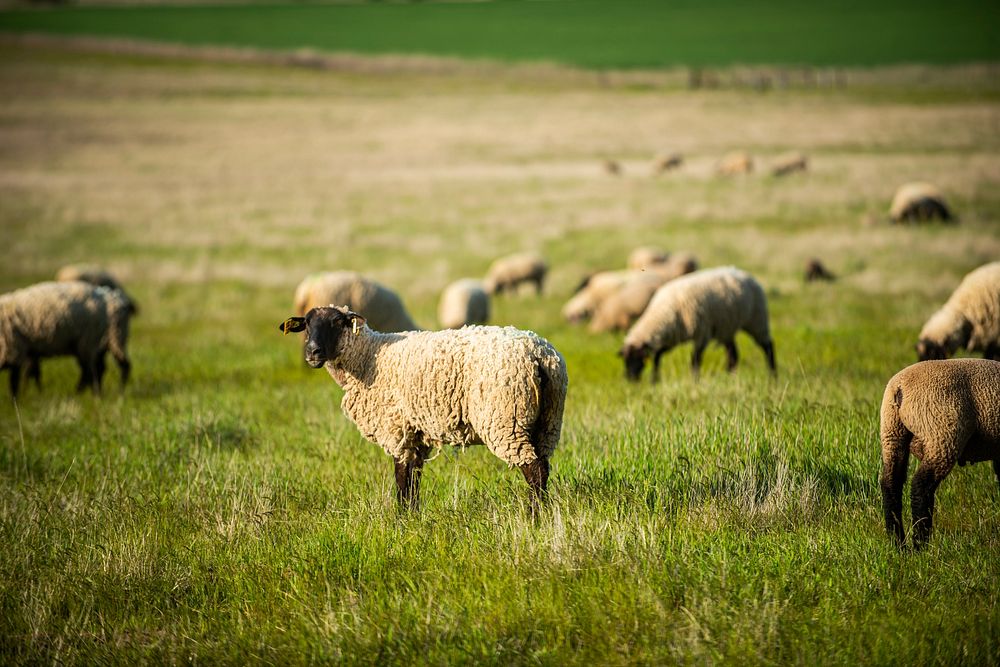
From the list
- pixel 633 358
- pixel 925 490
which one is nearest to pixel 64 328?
pixel 633 358

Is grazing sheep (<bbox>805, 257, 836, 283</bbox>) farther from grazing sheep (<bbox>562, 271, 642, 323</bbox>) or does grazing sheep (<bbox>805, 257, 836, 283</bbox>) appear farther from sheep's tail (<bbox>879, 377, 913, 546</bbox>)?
sheep's tail (<bbox>879, 377, 913, 546</bbox>)

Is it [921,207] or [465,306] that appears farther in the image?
[921,207]

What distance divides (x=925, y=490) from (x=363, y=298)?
33.3 ft

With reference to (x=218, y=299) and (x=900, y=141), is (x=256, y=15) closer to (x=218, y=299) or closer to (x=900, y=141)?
(x=900, y=141)

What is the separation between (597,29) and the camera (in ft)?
411

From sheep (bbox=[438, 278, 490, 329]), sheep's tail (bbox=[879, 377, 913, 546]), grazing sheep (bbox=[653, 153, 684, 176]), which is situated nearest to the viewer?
sheep's tail (bbox=[879, 377, 913, 546])

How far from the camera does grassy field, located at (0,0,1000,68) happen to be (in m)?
101

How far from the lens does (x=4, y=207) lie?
37.6 m

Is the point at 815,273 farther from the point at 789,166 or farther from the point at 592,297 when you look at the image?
the point at 789,166

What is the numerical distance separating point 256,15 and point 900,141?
116 meters

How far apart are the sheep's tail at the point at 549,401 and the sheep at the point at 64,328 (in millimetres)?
8651

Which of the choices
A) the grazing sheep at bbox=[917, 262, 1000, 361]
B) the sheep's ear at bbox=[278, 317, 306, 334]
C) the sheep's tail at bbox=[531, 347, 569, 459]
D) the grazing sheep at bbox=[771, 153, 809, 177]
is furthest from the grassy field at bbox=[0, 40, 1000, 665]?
the grazing sheep at bbox=[771, 153, 809, 177]

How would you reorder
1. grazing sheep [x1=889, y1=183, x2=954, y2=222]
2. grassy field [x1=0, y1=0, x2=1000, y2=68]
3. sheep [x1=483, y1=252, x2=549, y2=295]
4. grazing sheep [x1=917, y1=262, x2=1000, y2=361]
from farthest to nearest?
grassy field [x1=0, y1=0, x2=1000, y2=68]
grazing sheep [x1=889, y1=183, x2=954, y2=222]
sheep [x1=483, y1=252, x2=549, y2=295]
grazing sheep [x1=917, y1=262, x2=1000, y2=361]

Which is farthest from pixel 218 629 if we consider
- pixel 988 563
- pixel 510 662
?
pixel 988 563
